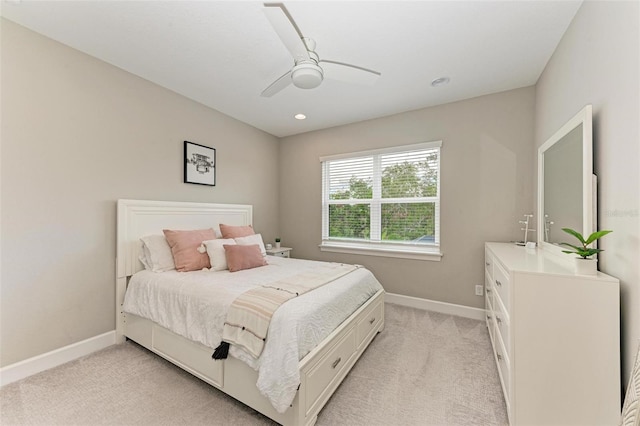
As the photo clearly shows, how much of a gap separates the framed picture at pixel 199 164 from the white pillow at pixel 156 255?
2.82ft

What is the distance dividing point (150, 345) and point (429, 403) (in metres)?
2.28

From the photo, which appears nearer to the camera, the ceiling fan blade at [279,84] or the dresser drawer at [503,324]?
the dresser drawer at [503,324]

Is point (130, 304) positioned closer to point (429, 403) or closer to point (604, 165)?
point (429, 403)

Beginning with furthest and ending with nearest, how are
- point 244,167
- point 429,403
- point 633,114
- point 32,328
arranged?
point 244,167 → point 32,328 → point 429,403 → point 633,114

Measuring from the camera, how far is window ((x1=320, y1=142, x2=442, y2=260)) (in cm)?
336

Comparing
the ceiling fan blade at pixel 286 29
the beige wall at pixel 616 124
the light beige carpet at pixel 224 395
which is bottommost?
the light beige carpet at pixel 224 395

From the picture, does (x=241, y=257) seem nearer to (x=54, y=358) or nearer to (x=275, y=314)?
(x=275, y=314)

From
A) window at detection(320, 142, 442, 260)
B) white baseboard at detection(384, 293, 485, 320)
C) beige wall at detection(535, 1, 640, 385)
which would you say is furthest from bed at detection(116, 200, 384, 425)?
beige wall at detection(535, 1, 640, 385)

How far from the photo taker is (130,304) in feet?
7.71

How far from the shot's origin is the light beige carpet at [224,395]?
1560mm

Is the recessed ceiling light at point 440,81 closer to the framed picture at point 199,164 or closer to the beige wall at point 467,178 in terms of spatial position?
the beige wall at point 467,178

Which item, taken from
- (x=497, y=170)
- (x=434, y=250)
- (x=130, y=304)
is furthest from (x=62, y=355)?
(x=497, y=170)

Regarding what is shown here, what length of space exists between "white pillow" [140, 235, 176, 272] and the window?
7.29 ft

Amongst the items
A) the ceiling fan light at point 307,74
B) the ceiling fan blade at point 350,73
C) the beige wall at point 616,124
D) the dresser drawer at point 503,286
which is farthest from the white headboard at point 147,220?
the beige wall at point 616,124
